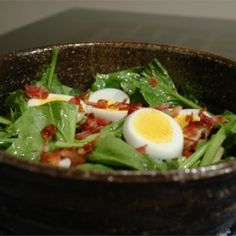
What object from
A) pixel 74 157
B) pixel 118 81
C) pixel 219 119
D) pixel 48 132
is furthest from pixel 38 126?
pixel 219 119

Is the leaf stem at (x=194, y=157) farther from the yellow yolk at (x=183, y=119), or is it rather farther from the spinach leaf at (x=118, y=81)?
the spinach leaf at (x=118, y=81)

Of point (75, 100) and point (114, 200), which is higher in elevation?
point (114, 200)

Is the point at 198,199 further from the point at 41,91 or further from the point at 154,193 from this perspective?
the point at 41,91

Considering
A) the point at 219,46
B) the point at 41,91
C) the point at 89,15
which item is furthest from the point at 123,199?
the point at 89,15

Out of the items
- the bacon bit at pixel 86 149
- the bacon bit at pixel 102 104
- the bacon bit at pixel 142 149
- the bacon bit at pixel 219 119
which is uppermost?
the bacon bit at pixel 86 149

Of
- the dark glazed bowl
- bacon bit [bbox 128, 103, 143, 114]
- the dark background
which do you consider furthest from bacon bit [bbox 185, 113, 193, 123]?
the dark background

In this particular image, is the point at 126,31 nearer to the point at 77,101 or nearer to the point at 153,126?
the point at 77,101

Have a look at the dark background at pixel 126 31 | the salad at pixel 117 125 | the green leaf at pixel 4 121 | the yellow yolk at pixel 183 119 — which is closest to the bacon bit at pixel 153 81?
the salad at pixel 117 125
